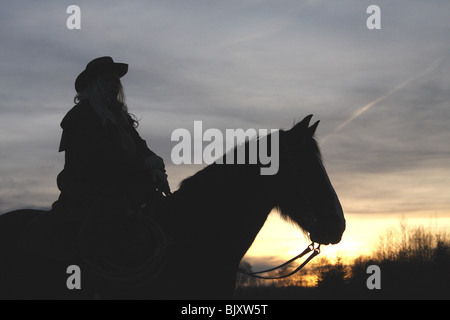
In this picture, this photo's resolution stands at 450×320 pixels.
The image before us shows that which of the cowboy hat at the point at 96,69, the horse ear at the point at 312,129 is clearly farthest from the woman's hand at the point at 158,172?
the horse ear at the point at 312,129

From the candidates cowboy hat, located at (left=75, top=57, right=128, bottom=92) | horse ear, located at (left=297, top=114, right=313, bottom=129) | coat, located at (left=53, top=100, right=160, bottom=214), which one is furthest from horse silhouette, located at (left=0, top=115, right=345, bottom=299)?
cowboy hat, located at (left=75, top=57, right=128, bottom=92)

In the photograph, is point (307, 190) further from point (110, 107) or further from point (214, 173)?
point (110, 107)

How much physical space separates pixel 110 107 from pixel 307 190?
2.60m

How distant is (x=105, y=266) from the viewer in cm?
568

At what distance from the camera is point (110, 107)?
21.4ft

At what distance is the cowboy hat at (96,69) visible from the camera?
6.59m

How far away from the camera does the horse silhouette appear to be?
572cm

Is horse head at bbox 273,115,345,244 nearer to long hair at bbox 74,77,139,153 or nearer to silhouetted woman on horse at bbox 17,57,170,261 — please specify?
silhouetted woman on horse at bbox 17,57,170,261

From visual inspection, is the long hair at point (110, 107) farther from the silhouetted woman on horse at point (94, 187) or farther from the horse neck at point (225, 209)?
the horse neck at point (225, 209)

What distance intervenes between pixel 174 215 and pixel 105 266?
3.04ft

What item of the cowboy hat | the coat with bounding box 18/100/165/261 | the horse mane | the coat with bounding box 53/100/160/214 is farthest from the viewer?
the cowboy hat

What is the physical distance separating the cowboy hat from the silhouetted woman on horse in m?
0.33
